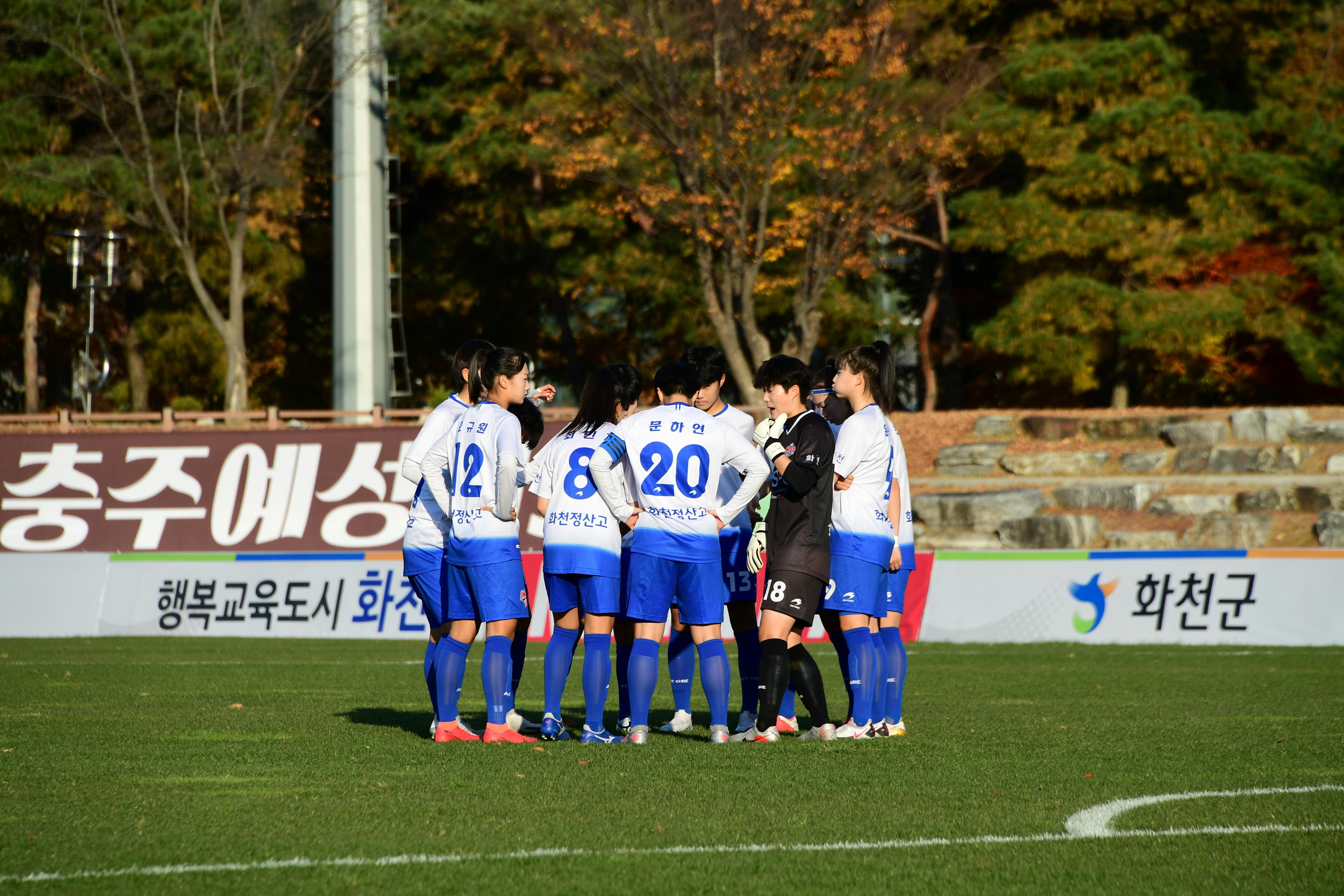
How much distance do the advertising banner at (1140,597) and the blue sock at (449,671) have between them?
811cm

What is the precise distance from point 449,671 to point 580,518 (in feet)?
3.66

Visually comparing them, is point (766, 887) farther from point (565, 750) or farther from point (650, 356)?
point (650, 356)

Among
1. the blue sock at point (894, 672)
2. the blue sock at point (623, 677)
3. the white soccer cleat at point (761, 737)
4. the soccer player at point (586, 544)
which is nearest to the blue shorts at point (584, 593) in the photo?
the soccer player at point (586, 544)

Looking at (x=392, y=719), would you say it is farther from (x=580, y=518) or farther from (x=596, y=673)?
(x=580, y=518)

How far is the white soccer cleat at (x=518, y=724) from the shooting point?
766 centimetres

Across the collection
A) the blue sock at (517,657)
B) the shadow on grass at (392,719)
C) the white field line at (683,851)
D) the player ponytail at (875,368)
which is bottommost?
the shadow on grass at (392,719)

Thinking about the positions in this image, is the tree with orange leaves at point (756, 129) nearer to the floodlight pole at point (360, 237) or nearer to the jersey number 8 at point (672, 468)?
the floodlight pole at point (360, 237)

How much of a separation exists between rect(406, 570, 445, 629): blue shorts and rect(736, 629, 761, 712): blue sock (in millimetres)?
1636

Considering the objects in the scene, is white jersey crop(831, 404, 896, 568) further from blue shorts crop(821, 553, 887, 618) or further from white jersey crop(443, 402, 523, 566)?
white jersey crop(443, 402, 523, 566)

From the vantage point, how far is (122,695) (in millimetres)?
9867

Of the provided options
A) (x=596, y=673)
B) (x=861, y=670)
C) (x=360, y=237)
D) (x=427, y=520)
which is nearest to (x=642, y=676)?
(x=596, y=673)

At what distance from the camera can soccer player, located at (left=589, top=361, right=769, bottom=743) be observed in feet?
23.2

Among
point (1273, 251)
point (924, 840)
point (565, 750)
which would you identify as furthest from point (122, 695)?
point (1273, 251)

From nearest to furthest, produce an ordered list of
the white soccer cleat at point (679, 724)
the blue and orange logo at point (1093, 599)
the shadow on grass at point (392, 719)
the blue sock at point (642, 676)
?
the blue sock at point (642, 676)
the white soccer cleat at point (679, 724)
the shadow on grass at point (392, 719)
the blue and orange logo at point (1093, 599)
